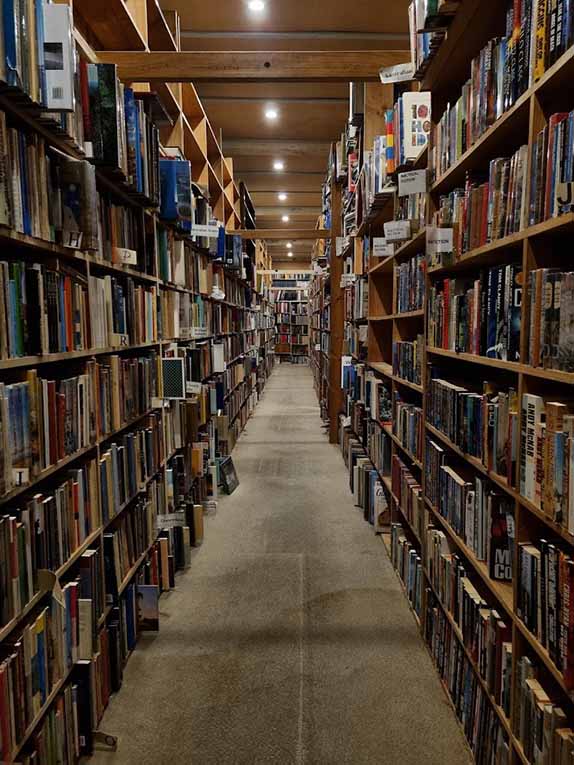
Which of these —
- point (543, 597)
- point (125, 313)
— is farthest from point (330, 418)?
point (543, 597)

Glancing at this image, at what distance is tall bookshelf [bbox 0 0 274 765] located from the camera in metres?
→ 1.36

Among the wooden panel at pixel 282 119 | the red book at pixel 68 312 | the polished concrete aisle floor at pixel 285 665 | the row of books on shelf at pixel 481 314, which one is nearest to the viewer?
the row of books on shelf at pixel 481 314

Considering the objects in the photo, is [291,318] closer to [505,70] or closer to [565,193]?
[505,70]

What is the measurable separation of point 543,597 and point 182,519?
6.17ft

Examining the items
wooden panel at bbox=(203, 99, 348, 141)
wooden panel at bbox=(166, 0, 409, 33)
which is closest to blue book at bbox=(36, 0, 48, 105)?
wooden panel at bbox=(166, 0, 409, 33)

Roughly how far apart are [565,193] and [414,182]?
1.12m

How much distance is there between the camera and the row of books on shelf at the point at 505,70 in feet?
3.89

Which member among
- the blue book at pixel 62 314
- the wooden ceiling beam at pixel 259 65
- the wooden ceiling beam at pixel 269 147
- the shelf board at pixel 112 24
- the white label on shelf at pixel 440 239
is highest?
the wooden ceiling beam at pixel 269 147

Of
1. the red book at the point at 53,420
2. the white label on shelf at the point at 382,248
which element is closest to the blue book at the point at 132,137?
the red book at the point at 53,420

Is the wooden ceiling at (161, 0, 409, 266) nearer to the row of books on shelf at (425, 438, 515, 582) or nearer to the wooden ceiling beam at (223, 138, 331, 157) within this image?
the wooden ceiling beam at (223, 138, 331, 157)

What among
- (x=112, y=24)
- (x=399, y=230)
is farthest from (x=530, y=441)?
(x=112, y=24)

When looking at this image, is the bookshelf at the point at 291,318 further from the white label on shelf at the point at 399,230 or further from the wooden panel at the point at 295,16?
the white label on shelf at the point at 399,230

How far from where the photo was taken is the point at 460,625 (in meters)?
1.85

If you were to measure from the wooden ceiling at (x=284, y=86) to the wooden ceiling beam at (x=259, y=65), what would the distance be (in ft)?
2.28
